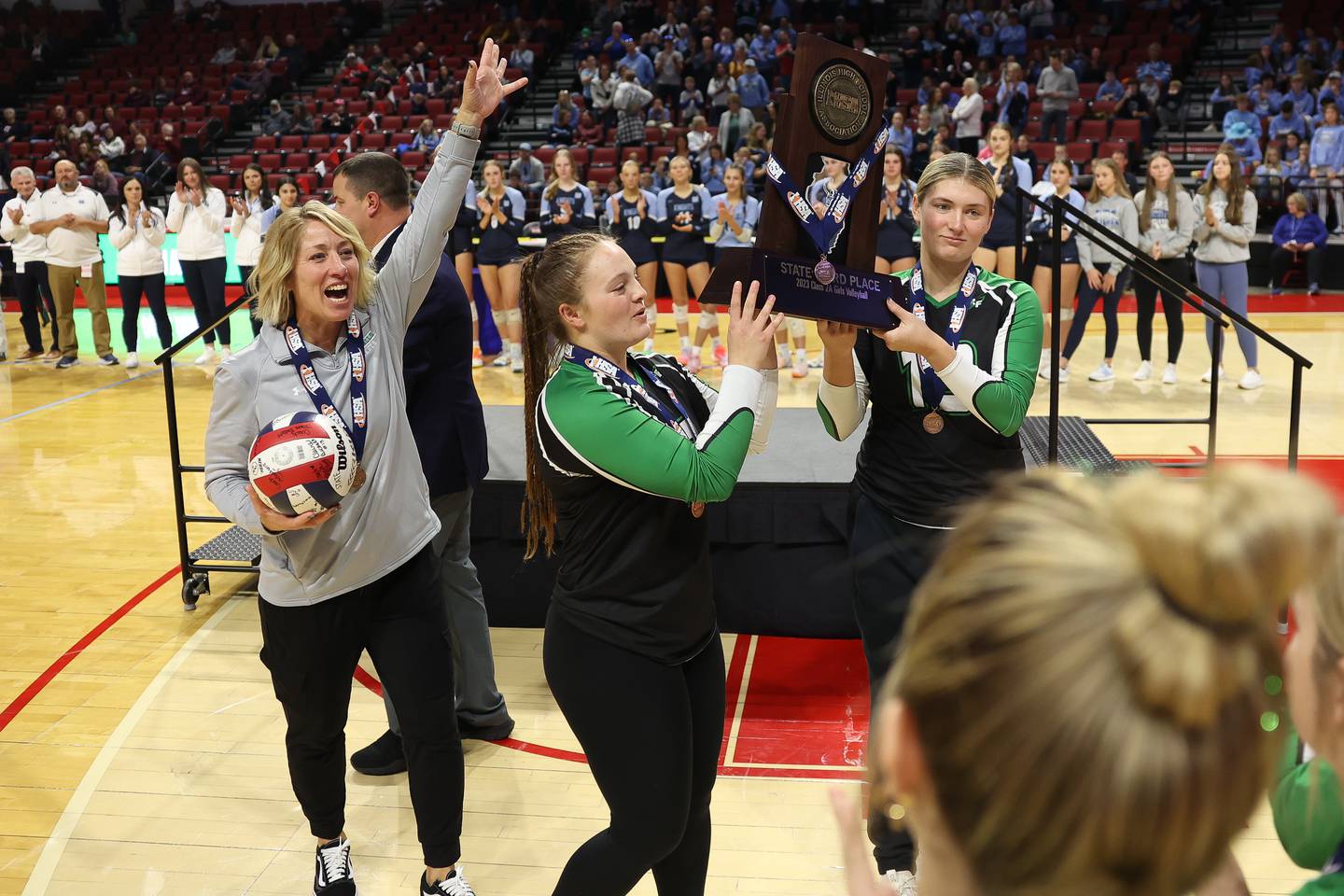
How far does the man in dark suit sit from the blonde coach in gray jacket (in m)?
0.43

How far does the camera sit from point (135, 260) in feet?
34.3

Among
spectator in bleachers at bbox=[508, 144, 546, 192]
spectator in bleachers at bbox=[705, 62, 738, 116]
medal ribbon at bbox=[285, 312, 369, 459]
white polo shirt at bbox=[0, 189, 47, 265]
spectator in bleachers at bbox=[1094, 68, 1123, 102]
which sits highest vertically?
spectator in bleachers at bbox=[705, 62, 738, 116]

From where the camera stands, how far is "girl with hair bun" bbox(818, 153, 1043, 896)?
2.79 m

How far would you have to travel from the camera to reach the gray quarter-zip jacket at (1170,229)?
8.33 metres

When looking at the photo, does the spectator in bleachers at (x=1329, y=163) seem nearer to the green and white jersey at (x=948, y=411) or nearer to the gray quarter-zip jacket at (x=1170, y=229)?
the gray quarter-zip jacket at (x=1170, y=229)

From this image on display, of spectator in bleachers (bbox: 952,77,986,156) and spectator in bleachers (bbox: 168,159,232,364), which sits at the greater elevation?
spectator in bleachers (bbox: 952,77,986,156)

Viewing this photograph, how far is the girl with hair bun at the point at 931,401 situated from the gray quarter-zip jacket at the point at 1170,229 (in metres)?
6.06

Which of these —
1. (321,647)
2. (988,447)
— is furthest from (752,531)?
(321,647)

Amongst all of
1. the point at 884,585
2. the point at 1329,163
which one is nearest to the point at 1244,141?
the point at 1329,163

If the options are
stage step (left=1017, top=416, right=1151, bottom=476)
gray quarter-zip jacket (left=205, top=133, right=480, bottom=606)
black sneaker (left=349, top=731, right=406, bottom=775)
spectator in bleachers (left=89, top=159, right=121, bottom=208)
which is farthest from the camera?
spectator in bleachers (left=89, top=159, right=121, bottom=208)

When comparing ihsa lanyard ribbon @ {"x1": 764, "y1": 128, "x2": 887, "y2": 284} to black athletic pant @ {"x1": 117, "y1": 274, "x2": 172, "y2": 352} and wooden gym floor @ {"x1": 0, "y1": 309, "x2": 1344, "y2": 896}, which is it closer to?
wooden gym floor @ {"x1": 0, "y1": 309, "x2": 1344, "y2": 896}

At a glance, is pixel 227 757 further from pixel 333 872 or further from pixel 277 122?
pixel 277 122

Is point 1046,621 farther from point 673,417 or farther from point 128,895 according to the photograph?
point 128,895

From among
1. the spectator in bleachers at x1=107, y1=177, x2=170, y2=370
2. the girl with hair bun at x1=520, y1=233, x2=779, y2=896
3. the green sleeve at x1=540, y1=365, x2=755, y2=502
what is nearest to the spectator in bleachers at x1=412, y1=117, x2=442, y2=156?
the spectator in bleachers at x1=107, y1=177, x2=170, y2=370
